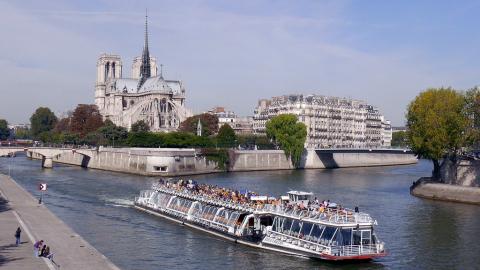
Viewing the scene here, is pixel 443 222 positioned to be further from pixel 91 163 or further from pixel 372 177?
pixel 91 163

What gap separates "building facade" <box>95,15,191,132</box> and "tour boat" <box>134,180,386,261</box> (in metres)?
99.2

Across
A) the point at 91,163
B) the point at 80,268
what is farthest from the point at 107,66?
the point at 80,268

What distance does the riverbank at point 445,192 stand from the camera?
53594 mm

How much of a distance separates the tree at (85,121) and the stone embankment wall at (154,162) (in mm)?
38091

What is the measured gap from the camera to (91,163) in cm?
9744

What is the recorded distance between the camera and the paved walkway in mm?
24578

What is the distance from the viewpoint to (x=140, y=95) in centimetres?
15888

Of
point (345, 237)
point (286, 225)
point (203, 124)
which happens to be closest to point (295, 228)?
point (286, 225)

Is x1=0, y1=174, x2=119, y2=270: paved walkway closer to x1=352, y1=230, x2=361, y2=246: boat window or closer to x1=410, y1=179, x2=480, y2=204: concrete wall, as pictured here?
x1=352, y1=230, x2=361, y2=246: boat window

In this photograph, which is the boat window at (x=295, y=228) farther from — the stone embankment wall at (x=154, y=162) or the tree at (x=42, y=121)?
the tree at (x=42, y=121)

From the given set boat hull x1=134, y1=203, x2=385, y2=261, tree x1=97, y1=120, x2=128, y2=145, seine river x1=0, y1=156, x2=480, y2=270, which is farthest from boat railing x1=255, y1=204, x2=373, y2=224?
tree x1=97, y1=120, x2=128, y2=145

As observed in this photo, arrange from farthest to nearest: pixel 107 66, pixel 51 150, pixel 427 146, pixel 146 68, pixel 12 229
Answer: pixel 107 66 < pixel 146 68 < pixel 51 150 < pixel 427 146 < pixel 12 229

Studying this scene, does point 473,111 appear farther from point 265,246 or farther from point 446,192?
point 265,246

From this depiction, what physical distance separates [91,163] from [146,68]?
77996mm
